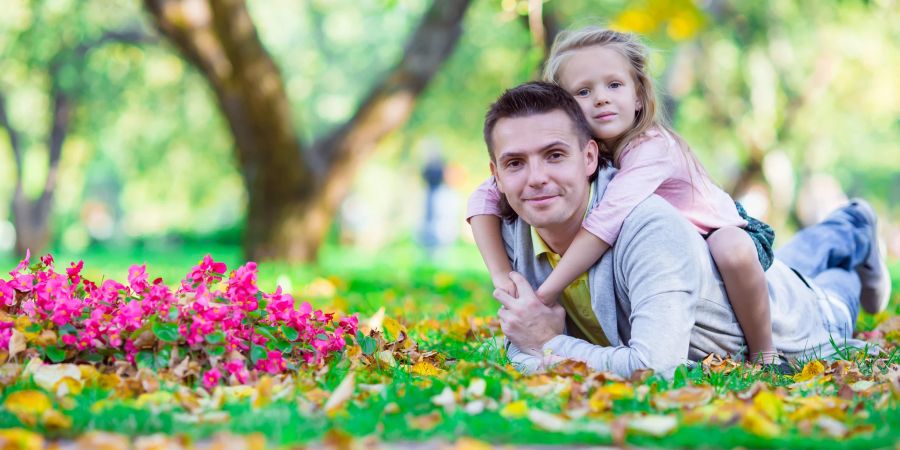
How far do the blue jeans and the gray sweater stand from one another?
90 cm

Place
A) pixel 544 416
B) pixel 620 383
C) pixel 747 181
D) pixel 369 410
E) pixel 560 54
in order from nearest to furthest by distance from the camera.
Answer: pixel 544 416 → pixel 369 410 → pixel 620 383 → pixel 560 54 → pixel 747 181

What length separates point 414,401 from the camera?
2.83 m

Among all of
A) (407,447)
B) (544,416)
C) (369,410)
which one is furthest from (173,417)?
(544,416)

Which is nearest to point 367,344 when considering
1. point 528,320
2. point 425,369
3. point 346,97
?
point 425,369

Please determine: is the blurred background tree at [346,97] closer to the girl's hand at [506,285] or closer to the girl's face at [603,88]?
the girl's face at [603,88]

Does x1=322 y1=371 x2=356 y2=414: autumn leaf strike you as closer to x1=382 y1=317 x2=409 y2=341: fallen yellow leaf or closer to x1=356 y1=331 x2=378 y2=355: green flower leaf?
x1=356 y1=331 x2=378 y2=355: green flower leaf

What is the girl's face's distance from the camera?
3756 mm

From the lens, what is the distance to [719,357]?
12.1 ft

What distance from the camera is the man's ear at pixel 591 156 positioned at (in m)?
3.56

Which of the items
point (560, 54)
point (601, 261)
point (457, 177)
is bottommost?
point (601, 261)

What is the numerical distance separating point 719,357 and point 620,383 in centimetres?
80

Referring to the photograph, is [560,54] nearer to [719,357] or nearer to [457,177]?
[719,357]

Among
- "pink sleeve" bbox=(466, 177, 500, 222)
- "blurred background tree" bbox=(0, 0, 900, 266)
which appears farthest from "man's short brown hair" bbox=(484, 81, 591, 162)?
"blurred background tree" bbox=(0, 0, 900, 266)

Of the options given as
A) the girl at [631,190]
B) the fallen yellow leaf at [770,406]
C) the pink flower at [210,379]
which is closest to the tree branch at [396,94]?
the girl at [631,190]
